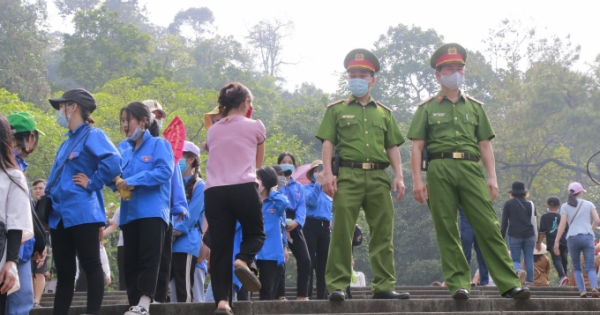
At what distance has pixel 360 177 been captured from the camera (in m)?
8.40

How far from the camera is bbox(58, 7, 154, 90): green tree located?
55.1 m

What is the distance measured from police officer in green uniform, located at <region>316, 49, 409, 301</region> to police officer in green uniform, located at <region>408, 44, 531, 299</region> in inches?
11.7

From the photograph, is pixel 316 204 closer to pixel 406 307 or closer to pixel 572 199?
pixel 406 307

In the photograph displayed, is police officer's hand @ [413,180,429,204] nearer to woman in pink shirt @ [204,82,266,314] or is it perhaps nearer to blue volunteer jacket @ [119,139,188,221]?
woman in pink shirt @ [204,82,266,314]

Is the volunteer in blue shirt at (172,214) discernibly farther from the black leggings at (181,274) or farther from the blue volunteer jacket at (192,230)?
the black leggings at (181,274)

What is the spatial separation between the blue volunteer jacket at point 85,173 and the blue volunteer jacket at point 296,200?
435 cm

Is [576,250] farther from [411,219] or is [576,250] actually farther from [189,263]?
[411,219]

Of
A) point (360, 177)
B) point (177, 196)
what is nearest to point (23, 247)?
point (177, 196)

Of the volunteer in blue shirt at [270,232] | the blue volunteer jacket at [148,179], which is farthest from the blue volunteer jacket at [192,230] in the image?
the blue volunteer jacket at [148,179]

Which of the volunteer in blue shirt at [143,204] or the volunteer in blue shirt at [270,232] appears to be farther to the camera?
the volunteer in blue shirt at [270,232]

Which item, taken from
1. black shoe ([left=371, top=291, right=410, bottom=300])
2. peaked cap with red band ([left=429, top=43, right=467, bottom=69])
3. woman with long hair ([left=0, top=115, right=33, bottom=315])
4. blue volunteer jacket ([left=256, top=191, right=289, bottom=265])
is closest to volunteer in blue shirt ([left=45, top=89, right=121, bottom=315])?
woman with long hair ([left=0, top=115, right=33, bottom=315])

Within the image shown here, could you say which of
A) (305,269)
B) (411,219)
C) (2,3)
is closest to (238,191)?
(305,269)

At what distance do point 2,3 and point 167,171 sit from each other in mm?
45538

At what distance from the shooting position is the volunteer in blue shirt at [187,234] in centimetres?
970
